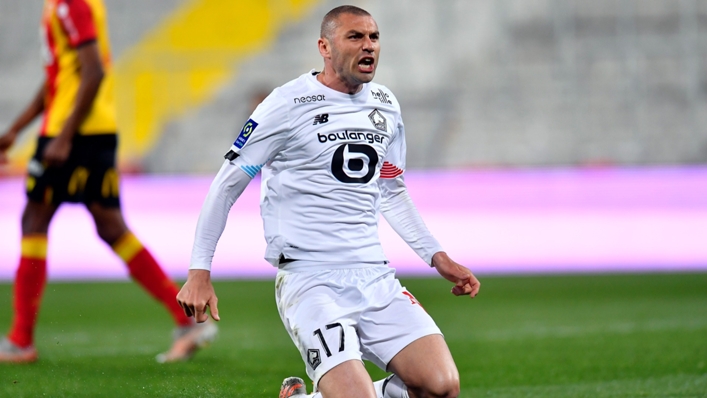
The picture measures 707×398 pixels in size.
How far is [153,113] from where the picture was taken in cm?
1430

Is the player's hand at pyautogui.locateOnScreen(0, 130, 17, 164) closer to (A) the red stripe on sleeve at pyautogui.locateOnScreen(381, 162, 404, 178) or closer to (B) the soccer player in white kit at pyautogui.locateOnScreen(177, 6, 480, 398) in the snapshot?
(B) the soccer player in white kit at pyautogui.locateOnScreen(177, 6, 480, 398)

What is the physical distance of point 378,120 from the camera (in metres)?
3.96

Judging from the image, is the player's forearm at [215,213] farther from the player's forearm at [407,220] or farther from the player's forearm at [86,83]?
the player's forearm at [86,83]

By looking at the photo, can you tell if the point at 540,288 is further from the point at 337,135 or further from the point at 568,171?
the point at 337,135

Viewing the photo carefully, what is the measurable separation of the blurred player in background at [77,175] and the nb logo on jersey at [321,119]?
6.68 feet

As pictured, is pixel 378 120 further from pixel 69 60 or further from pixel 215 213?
pixel 69 60

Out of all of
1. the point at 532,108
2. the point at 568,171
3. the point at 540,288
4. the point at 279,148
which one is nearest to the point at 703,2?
the point at 532,108

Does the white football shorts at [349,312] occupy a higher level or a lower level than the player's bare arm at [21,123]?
lower

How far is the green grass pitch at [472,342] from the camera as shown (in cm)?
477

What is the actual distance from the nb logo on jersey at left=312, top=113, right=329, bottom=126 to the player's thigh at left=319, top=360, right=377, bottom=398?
0.92 metres

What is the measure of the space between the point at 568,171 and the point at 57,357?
714 centimetres

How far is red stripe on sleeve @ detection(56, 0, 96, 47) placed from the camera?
5.56 meters

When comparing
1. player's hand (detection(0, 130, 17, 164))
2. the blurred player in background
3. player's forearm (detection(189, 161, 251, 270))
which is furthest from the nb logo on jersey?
player's hand (detection(0, 130, 17, 164))

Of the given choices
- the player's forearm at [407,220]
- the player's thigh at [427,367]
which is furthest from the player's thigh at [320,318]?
the player's forearm at [407,220]
